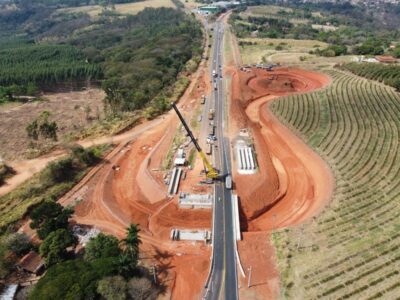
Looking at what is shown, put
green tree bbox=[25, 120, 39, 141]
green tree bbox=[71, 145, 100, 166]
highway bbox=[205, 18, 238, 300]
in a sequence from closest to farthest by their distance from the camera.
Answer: highway bbox=[205, 18, 238, 300] → green tree bbox=[71, 145, 100, 166] → green tree bbox=[25, 120, 39, 141]

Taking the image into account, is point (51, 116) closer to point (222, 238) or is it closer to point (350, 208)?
point (222, 238)

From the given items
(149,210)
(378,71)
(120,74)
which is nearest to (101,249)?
(149,210)

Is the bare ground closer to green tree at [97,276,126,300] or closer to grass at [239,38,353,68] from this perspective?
green tree at [97,276,126,300]

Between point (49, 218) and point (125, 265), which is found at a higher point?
point (49, 218)

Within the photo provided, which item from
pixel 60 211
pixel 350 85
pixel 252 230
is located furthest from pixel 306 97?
pixel 60 211

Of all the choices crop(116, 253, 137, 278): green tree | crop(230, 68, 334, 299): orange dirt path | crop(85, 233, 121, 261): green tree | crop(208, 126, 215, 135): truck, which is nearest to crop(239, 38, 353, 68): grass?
crop(230, 68, 334, 299): orange dirt path
